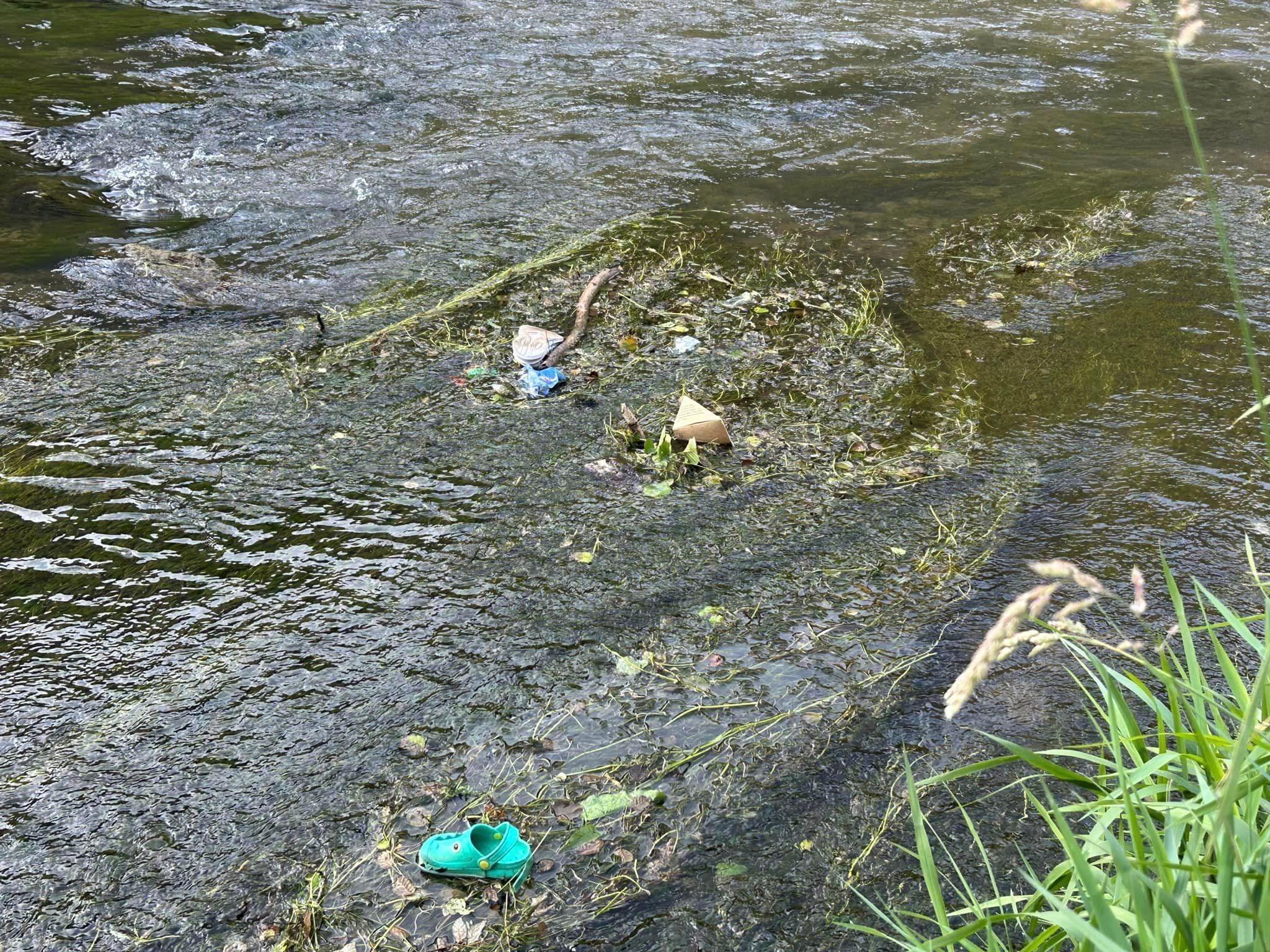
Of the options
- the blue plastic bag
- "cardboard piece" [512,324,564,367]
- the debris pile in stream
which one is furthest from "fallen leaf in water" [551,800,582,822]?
"cardboard piece" [512,324,564,367]

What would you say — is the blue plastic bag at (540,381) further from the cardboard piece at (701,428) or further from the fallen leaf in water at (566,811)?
the fallen leaf in water at (566,811)

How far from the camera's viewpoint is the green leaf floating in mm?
2264

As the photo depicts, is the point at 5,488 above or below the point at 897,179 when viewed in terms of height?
below

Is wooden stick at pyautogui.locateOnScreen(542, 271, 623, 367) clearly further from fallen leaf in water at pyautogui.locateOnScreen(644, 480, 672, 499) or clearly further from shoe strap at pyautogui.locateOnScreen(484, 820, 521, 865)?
shoe strap at pyautogui.locateOnScreen(484, 820, 521, 865)

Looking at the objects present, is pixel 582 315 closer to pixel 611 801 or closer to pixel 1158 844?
pixel 611 801

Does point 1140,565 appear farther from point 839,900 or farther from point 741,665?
point 839,900

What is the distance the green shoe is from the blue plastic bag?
2114mm

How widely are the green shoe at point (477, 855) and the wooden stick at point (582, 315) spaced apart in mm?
2349

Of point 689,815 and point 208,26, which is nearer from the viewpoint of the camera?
point 689,815

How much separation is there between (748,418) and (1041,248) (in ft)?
8.76

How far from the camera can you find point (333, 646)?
8.87 feet

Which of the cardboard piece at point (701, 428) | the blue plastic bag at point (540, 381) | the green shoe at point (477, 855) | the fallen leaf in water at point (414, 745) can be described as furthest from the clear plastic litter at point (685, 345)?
the green shoe at point (477, 855)

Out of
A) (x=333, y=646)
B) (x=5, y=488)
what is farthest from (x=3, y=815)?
(x=5, y=488)

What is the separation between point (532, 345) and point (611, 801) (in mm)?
2303
